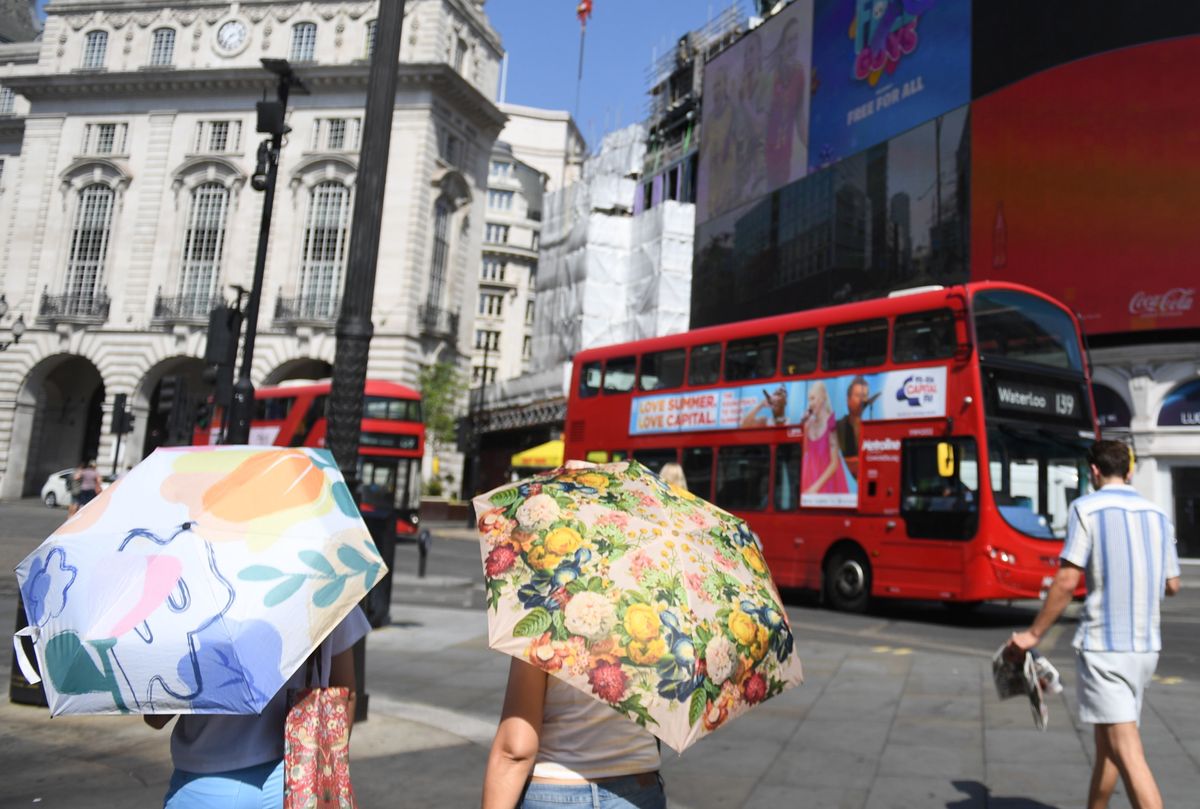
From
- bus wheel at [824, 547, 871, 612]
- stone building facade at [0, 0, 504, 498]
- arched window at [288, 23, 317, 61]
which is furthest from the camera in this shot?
arched window at [288, 23, 317, 61]

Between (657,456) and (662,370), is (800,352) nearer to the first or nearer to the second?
(662,370)

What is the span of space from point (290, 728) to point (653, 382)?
1447 centimetres

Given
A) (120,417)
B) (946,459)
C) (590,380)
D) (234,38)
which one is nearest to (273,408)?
(120,417)

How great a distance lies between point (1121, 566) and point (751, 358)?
11.4m

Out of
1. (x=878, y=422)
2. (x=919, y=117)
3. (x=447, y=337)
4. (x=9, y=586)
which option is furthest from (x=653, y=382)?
(x=447, y=337)

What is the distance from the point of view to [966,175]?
3050 cm

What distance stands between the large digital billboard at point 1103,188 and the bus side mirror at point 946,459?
17007mm

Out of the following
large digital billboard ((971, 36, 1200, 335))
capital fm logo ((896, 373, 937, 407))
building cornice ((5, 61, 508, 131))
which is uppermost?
building cornice ((5, 61, 508, 131))

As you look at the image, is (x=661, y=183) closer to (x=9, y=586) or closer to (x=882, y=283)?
(x=882, y=283)

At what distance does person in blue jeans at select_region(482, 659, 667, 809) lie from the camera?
7.33 feet

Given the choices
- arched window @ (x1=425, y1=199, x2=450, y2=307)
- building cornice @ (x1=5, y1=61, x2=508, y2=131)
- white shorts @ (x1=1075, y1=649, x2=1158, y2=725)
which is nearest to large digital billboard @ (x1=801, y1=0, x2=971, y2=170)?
building cornice @ (x1=5, y1=61, x2=508, y2=131)

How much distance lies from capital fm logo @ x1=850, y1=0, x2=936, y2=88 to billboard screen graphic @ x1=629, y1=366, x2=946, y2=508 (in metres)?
23.1

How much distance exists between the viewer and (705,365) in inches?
631

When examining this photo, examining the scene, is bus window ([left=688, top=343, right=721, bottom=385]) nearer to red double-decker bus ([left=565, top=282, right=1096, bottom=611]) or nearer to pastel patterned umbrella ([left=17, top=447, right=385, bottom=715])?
red double-decker bus ([left=565, top=282, right=1096, bottom=611])
